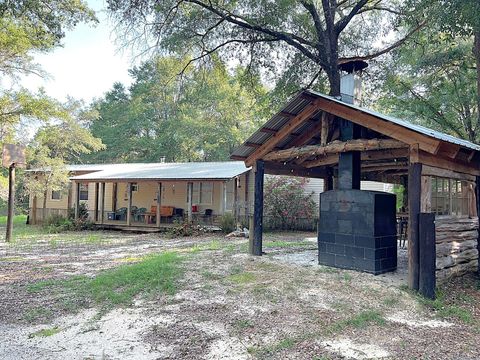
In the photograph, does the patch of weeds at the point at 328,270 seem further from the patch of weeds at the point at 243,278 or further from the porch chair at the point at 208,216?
the porch chair at the point at 208,216

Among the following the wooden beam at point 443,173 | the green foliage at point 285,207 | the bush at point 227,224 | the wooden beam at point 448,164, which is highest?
the wooden beam at point 448,164

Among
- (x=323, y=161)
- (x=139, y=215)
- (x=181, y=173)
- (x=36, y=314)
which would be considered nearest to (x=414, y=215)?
(x=323, y=161)

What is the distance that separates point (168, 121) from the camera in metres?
31.3

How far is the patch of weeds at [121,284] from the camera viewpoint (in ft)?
19.5

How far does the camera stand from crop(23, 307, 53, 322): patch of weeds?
16.8 ft

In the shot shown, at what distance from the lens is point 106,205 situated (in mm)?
21844

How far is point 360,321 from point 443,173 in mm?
3333

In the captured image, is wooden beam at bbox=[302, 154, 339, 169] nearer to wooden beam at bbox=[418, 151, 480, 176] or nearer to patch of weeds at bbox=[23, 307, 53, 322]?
wooden beam at bbox=[418, 151, 480, 176]

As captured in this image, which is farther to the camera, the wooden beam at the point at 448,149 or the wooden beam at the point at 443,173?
the wooden beam at the point at 443,173

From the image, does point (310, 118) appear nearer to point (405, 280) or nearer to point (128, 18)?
point (405, 280)

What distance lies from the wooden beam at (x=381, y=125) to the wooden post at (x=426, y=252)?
1.12 m

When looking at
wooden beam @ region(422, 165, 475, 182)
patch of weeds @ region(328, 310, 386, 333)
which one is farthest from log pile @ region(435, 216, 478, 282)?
patch of weeds @ region(328, 310, 386, 333)

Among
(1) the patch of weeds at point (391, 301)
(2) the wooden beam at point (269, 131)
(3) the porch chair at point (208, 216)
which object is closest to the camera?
(1) the patch of weeds at point (391, 301)

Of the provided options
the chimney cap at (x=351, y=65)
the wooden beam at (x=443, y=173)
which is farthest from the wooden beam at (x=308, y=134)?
the wooden beam at (x=443, y=173)
